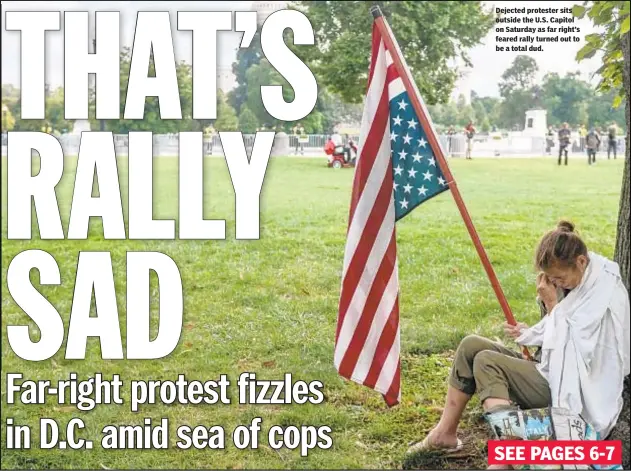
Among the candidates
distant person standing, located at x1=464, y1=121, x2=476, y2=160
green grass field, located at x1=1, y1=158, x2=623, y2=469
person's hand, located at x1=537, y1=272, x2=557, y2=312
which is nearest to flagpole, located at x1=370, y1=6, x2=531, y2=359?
person's hand, located at x1=537, y1=272, x2=557, y2=312

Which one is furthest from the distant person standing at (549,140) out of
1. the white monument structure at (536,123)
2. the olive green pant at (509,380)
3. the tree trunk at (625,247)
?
the olive green pant at (509,380)

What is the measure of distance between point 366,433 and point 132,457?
1053mm

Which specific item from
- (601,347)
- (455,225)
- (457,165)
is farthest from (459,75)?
(601,347)

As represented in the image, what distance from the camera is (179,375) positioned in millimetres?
4688

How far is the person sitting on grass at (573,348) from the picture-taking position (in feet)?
9.16

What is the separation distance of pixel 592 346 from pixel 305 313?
3013 millimetres

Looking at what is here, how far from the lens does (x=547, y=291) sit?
2.97 meters

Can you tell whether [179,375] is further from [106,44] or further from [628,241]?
[628,241]

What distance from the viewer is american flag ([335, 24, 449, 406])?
10.7ft

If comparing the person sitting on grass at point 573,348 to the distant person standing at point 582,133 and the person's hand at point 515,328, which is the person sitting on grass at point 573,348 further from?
the distant person standing at point 582,133

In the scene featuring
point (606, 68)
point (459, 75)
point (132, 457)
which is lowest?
point (132, 457)

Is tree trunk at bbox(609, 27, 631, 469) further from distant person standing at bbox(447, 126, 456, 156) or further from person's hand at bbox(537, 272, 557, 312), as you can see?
distant person standing at bbox(447, 126, 456, 156)

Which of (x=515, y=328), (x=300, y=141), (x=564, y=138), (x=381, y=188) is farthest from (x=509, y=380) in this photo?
(x=300, y=141)

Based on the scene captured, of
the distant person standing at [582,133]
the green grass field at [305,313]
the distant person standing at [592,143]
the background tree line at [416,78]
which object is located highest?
the background tree line at [416,78]
